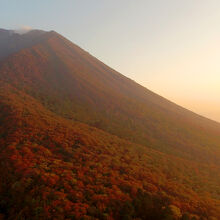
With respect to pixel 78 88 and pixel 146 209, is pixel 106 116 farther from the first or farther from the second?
pixel 146 209

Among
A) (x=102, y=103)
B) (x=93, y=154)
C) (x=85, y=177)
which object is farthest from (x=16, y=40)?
(x=85, y=177)

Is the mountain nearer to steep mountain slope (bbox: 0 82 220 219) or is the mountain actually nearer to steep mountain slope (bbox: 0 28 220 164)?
steep mountain slope (bbox: 0 82 220 219)

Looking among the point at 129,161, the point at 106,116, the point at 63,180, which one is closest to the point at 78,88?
the point at 106,116

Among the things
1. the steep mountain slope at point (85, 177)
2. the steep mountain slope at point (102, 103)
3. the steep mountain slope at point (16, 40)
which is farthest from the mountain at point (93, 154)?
the steep mountain slope at point (16, 40)

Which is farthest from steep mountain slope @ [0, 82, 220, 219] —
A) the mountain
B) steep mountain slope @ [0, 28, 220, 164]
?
steep mountain slope @ [0, 28, 220, 164]

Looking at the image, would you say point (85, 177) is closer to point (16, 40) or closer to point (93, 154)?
point (93, 154)
